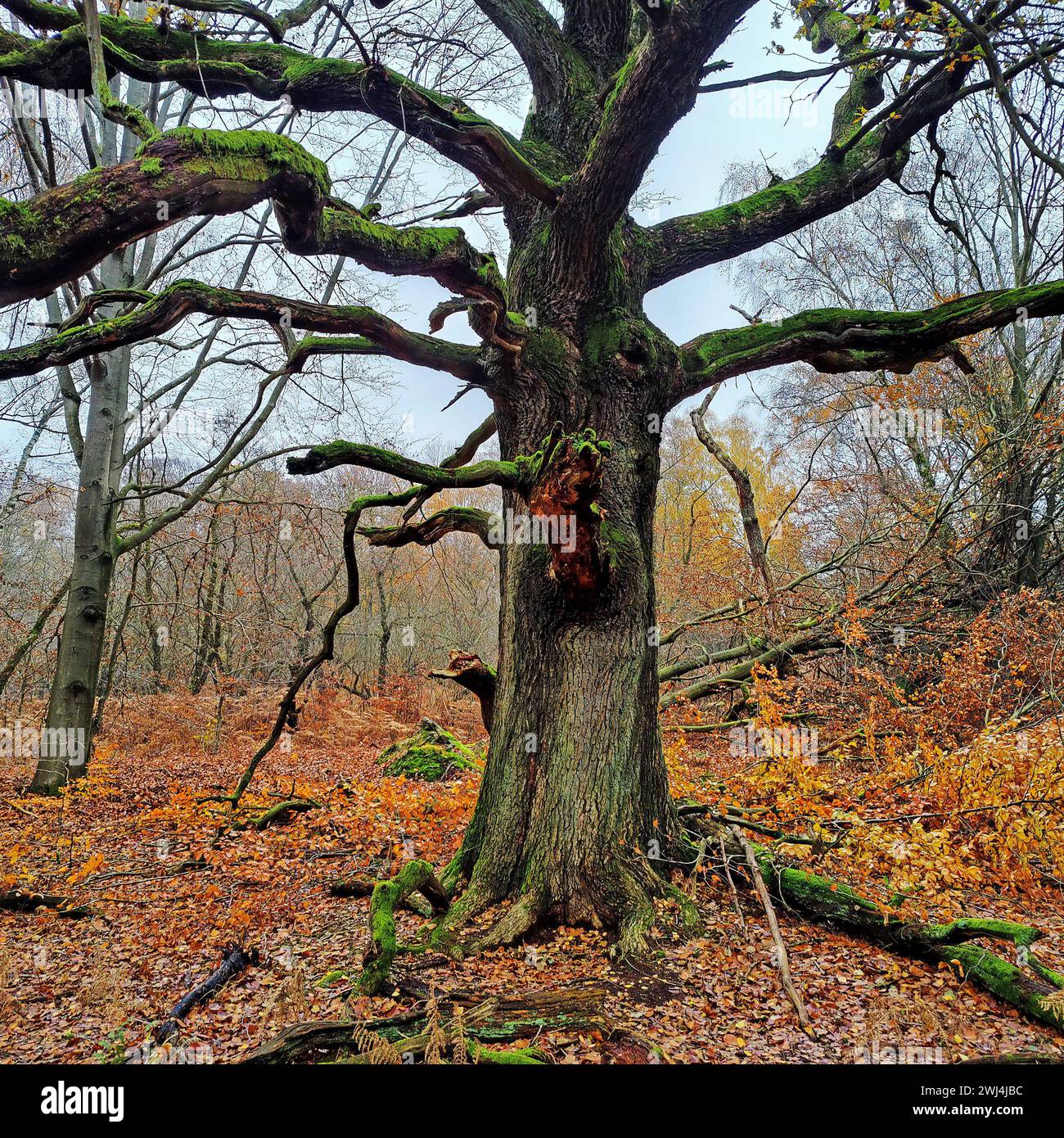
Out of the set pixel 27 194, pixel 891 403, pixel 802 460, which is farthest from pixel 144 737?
pixel 802 460

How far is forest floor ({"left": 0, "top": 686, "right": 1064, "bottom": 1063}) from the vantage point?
3.70m

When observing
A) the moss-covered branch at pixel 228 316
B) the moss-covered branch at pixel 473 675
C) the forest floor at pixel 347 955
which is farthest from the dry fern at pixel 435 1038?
the moss-covered branch at pixel 228 316

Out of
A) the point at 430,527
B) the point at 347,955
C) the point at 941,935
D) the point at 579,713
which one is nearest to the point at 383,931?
the point at 347,955

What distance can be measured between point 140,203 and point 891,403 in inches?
495

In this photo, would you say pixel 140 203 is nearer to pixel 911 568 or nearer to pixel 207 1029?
pixel 207 1029

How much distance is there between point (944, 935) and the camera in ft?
14.6

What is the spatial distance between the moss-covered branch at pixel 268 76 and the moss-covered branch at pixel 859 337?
2.01 meters

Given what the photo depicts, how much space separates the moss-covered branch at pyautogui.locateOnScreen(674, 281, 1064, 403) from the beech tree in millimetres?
21

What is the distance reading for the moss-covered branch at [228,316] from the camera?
3576 mm

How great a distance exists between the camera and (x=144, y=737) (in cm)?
1450

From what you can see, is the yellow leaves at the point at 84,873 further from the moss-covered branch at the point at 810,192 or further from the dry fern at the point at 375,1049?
the moss-covered branch at the point at 810,192

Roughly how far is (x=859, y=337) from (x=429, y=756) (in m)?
8.13

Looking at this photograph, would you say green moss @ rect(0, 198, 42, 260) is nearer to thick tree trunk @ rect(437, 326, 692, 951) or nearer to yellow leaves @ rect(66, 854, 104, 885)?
thick tree trunk @ rect(437, 326, 692, 951)

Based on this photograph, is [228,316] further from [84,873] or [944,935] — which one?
[944,935]
